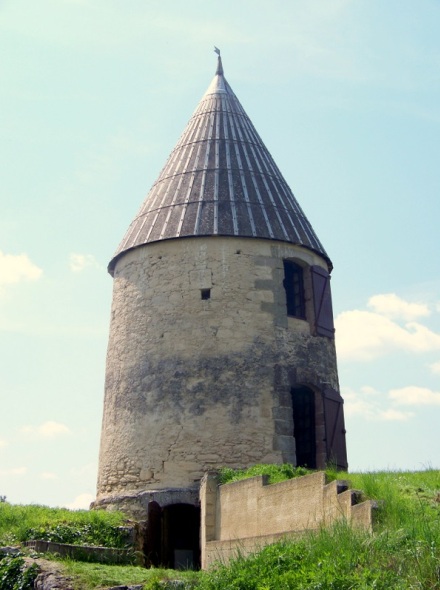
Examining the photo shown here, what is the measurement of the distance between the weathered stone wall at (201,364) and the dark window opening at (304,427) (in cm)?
59

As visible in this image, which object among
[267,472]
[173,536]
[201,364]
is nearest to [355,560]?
[267,472]

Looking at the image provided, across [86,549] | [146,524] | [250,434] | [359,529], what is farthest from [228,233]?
[359,529]

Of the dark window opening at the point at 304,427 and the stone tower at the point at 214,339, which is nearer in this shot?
the stone tower at the point at 214,339

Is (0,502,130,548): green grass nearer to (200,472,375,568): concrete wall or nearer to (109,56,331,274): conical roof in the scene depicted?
(200,472,375,568): concrete wall

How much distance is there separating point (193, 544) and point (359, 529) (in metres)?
7.11

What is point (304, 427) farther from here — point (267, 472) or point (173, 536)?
point (267, 472)

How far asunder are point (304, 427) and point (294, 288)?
3.13 meters

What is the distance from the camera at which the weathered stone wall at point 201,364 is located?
16.2m

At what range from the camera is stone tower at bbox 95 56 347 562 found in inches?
639

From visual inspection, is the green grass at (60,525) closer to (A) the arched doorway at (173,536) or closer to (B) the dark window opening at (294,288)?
(A) the arched doorway at (173,536)

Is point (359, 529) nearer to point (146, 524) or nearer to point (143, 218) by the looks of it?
point (146, 524)

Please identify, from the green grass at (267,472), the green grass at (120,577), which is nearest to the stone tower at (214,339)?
the green grass at (267,472)

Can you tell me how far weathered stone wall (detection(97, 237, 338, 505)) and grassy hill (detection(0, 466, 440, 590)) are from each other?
428cm

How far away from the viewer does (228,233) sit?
1750 centimetres
